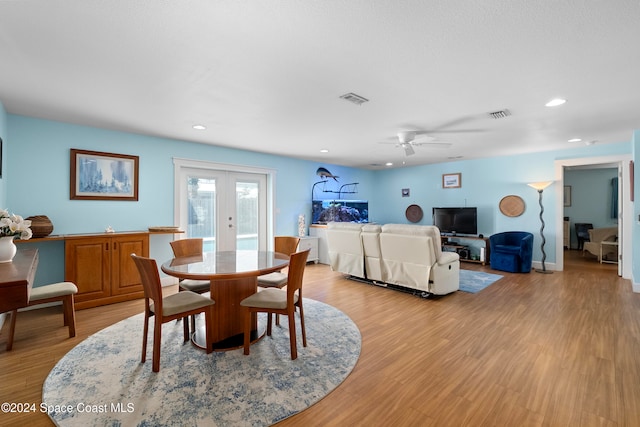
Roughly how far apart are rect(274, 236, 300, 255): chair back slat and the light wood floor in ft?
2.73

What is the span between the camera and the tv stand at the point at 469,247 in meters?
6.25

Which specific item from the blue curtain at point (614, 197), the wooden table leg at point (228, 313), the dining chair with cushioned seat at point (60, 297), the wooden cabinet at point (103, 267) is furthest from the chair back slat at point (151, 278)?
the blue curtain at point (614, 197)

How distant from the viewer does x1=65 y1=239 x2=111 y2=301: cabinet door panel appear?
11.4 ft

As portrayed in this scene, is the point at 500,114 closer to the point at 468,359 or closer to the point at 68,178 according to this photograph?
the point at 468,359

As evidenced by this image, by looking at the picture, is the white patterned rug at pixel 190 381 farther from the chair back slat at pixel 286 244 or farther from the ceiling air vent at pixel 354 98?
the ceiling air vent at pixel 354 98

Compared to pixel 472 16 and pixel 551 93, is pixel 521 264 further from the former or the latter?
pixel 472 16

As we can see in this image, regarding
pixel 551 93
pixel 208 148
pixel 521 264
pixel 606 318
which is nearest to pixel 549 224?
pixel 521 264

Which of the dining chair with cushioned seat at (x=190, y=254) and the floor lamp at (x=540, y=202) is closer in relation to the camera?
the dining chair with cushioned seat at (x=190, y=254)

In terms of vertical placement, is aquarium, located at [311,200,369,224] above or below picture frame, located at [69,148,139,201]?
below

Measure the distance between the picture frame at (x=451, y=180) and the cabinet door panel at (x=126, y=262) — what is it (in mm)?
6453

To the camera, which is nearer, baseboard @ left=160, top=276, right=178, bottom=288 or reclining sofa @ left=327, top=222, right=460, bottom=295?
reclining sofa @ left=327, top=222, right=460, bottom=295

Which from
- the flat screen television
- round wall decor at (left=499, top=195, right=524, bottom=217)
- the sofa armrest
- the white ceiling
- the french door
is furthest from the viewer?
the flat screen television

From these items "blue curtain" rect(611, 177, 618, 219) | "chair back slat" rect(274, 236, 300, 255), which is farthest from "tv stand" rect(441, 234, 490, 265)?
"chair back slat" rect(274, 236, 300, 255)

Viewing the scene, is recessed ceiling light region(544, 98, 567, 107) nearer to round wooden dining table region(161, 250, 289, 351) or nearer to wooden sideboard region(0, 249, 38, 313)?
round wooden dining table region(161, 250, 289, 351)
